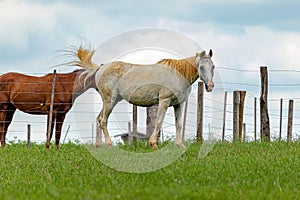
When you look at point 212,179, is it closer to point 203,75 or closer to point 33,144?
point 203,75

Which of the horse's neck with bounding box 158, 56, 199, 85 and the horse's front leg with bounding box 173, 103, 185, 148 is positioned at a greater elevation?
the horse's neck with bounding box 158, 56, 199, 85

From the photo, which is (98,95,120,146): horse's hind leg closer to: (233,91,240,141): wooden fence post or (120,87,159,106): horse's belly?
(120,87,159,106): horse's belly

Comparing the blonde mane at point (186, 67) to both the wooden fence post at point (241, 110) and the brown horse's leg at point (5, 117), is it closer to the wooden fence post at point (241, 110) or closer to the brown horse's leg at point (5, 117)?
the wooden fence post at point (241, 110)

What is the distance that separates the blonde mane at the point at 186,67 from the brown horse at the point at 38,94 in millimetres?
2934

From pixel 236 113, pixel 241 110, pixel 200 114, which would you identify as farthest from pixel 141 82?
pixel 241 110

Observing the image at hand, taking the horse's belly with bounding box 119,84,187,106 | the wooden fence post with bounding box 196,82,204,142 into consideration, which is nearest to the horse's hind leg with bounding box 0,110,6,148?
the horse's belly with bounding box 119,84,187,106

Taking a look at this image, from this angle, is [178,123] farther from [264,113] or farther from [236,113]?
[264,113]

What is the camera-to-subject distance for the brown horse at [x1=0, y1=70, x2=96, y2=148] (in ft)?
53.9

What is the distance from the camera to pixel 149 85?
14250mm

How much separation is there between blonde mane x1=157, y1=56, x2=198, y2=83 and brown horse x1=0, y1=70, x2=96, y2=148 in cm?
293

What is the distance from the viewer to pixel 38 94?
1698 centimetres

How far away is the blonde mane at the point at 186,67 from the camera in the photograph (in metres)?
13.9

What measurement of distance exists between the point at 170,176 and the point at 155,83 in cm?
513

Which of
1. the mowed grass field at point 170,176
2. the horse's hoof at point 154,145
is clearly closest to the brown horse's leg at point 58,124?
the mowed grass field at point 170,176
